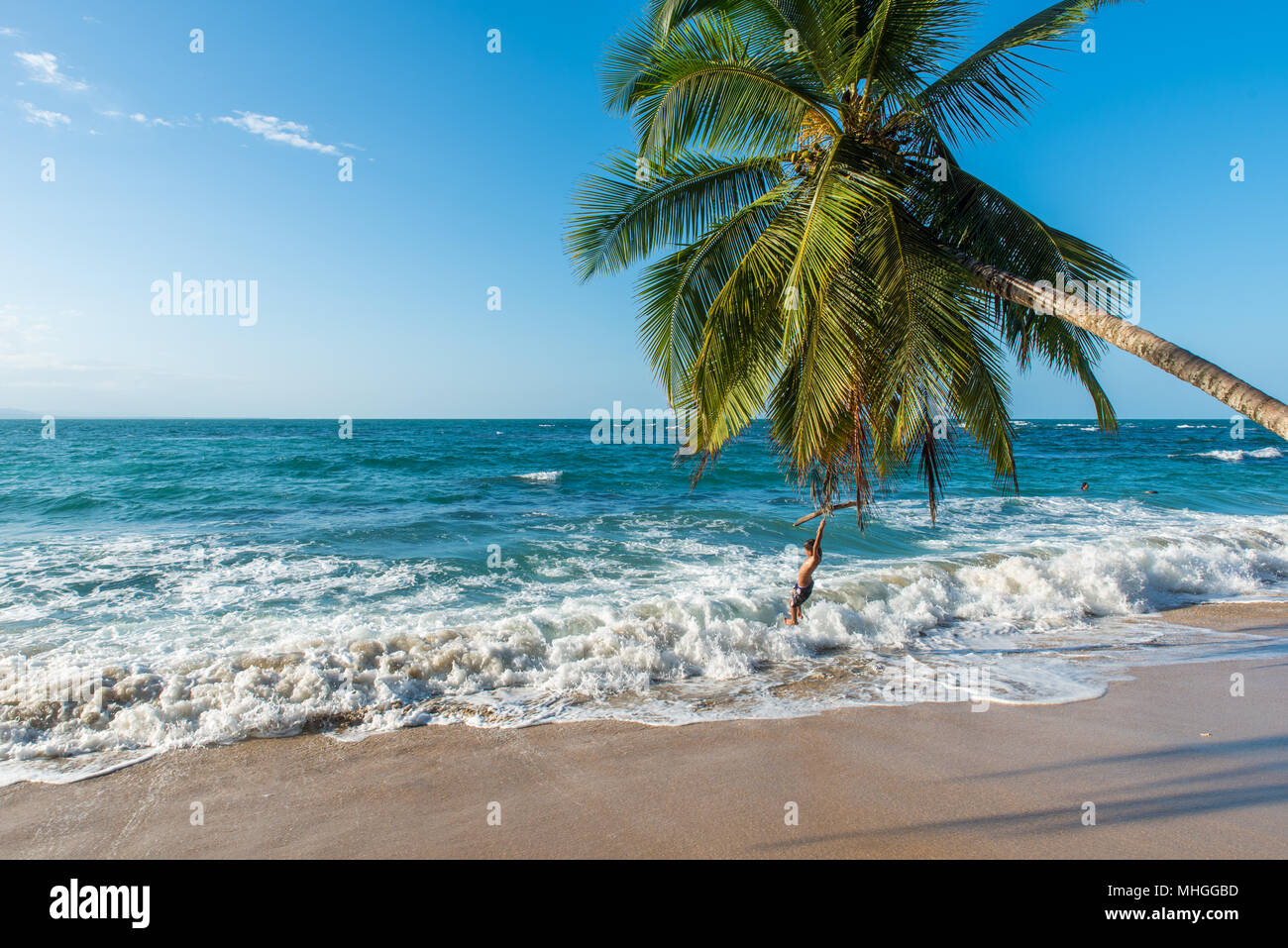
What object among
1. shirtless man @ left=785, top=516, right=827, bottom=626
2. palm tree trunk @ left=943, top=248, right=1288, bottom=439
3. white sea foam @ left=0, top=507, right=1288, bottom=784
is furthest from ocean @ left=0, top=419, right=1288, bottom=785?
palm tree trunk @ left=943, top=248, right=1288, bottom=439

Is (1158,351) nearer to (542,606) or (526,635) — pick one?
(526,635)

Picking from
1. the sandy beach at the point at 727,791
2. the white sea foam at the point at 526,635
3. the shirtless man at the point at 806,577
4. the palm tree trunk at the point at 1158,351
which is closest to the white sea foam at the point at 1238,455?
the white sea foam at the point at 526,635

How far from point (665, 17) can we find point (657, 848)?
6.08 meters

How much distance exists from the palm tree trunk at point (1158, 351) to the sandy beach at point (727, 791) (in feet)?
8.50

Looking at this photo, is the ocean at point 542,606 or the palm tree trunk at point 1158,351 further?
the ocean at point 542,606

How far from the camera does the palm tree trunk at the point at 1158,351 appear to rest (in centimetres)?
309

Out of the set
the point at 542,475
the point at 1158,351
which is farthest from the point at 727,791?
the point at 542,475

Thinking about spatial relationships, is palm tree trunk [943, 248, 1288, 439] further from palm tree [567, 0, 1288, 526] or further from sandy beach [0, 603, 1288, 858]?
sandy beach [0, 603, 1288, 858]

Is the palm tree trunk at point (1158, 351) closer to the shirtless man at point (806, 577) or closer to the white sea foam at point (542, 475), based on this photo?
the shirtless man at point (806, 577)

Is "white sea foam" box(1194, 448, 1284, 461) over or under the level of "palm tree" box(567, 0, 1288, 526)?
under

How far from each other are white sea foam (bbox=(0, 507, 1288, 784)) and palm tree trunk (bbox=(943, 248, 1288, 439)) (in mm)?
3912

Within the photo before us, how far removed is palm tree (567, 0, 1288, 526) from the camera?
14.2 feet
